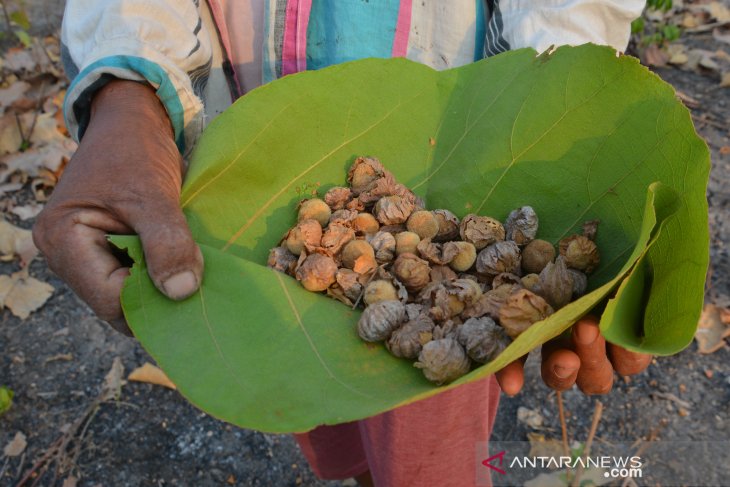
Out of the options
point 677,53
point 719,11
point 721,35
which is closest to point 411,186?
point 677,53

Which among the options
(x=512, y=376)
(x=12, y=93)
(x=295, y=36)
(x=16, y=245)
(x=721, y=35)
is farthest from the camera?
(x=721, y=35)

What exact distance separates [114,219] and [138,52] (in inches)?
13.4

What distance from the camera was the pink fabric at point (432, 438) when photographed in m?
1.13

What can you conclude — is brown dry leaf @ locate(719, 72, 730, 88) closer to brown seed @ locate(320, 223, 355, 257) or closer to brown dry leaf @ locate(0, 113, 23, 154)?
brown seed @ locate(320, 223, 355, 257)

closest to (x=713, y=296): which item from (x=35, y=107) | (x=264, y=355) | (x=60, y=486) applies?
(x=264, y=355)

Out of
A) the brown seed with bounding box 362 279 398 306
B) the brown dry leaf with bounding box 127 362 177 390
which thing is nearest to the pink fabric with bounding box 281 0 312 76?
the brown seed with bounding box 362 279 398 306

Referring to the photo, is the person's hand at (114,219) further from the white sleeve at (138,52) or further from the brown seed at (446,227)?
the brown seed at (446,227)

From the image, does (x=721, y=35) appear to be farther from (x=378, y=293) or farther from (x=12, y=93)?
(x=12, y=93)

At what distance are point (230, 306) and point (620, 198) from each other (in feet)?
1.92

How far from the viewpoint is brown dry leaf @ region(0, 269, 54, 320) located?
82.6 inches

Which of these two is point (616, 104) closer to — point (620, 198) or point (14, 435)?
point (620, 198)

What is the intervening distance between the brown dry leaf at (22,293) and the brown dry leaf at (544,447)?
5.25ft

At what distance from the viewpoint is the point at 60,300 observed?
216cm

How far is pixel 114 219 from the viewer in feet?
3.13
